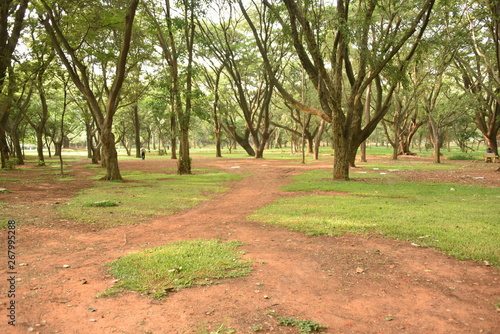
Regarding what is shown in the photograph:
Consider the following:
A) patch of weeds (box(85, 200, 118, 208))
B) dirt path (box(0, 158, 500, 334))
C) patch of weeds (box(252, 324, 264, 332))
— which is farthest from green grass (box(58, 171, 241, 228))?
patch of weeds (box(252, 324, 264, 332))

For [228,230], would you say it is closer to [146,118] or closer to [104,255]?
[104,255]

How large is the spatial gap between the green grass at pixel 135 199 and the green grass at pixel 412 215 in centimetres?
308

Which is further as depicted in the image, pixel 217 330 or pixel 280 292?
pixel 280 292

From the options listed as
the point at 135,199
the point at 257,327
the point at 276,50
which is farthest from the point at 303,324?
the point at 276,50

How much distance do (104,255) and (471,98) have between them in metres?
29.4

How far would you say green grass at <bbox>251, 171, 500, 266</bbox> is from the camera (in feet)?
22.4

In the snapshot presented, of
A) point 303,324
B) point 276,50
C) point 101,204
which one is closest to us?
point 303,324

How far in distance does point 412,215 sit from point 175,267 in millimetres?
6401

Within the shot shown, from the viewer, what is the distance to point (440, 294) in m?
4.67

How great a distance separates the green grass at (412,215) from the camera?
681 cm

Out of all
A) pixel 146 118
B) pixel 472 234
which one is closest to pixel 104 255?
pixel 472 234

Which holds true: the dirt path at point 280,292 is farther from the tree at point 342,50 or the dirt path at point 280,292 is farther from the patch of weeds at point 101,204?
the tree at point 342,50

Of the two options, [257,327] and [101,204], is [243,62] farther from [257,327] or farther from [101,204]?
[257,327]

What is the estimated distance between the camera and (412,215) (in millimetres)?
9031
